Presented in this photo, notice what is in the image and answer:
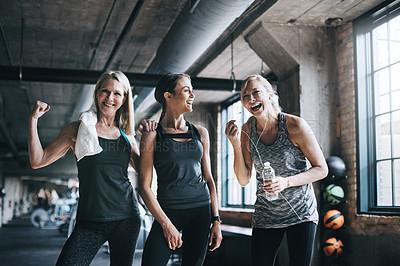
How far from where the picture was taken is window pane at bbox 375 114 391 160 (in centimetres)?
514

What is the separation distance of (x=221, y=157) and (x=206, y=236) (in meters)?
8.37

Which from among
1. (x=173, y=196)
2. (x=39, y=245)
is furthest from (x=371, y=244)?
(x=39, y=245)

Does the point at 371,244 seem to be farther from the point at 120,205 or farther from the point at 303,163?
the point at 120,205

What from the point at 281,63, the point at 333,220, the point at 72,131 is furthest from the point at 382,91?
the point at 72,131

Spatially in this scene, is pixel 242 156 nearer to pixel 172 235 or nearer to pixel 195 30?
pixel 172 235

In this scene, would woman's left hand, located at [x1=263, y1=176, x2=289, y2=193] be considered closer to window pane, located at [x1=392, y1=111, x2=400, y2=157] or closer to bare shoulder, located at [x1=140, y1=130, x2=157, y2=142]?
bare shoulder, located at [x1=140, y1=130, x2=157, y2=142]

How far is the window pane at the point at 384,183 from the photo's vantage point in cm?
509

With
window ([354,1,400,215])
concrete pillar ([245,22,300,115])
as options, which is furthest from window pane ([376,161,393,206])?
concrete pillar ([245,22,300,115])

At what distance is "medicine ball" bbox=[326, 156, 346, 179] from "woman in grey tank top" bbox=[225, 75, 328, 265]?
2.83 meters

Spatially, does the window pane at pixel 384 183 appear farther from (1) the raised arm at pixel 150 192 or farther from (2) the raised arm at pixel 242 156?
(1) the raised arm at pixel 150 192

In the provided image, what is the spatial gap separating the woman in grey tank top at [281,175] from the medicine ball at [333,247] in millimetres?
2890

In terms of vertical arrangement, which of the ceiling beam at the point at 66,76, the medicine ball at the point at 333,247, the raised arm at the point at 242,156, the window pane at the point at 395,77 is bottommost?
the medicine ball at the point at 333,247

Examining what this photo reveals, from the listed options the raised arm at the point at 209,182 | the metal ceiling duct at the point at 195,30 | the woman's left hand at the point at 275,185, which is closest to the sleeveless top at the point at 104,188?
the raised arm at the point at 209,182

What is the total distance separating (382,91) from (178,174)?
12.2 ft
